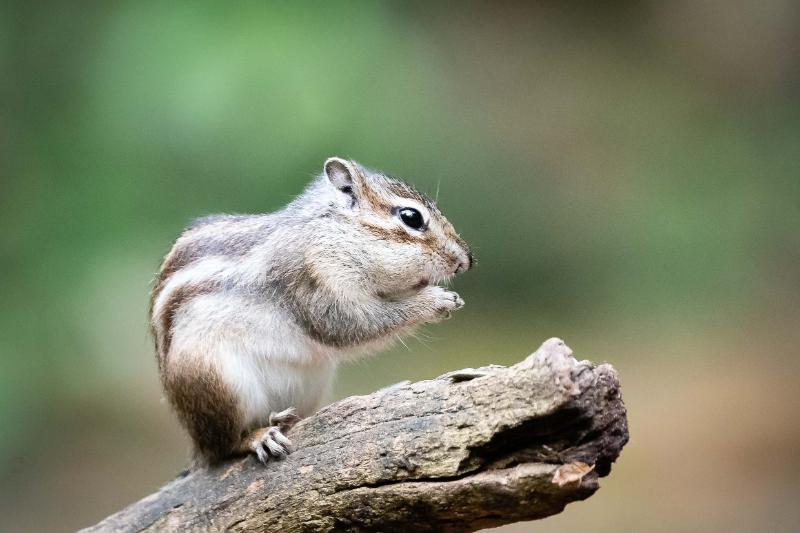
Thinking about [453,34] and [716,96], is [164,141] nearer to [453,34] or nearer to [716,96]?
[453,34]

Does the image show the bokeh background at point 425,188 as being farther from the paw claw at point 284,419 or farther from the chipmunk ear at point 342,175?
the paw claw at point 284,419

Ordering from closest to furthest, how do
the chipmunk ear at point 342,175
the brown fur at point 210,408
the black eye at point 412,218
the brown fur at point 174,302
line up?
the brown fur at point 210,408, the brown fur at point 174,302, the black eye at point 412,218, the chipmunk ear at point 342,175

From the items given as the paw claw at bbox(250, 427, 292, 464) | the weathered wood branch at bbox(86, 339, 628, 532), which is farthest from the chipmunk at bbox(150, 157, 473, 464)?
the weathered wood branch at bbox(86, 339, 628, 532)

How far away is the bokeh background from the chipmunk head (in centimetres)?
214

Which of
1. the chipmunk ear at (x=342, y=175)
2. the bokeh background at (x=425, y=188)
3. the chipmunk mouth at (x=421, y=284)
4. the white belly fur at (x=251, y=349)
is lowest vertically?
the white belly fur at (x=251, y=349)

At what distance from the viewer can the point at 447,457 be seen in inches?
103

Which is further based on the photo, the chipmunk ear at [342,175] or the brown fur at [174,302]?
the chipmunk ear at [342,175]

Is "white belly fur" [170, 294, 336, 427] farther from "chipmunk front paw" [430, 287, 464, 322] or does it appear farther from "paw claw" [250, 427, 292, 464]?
"chipmunk front paw" [430, 287, 464, 322]

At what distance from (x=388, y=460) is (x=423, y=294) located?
1031 millimetres

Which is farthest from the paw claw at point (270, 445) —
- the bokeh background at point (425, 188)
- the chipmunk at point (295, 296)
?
the bokeh background at point (425, 188)

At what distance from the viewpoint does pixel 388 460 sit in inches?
109

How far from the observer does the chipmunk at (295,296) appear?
346cm

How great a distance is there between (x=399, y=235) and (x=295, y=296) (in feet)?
1.56

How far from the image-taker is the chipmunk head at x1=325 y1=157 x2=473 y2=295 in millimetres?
3654
